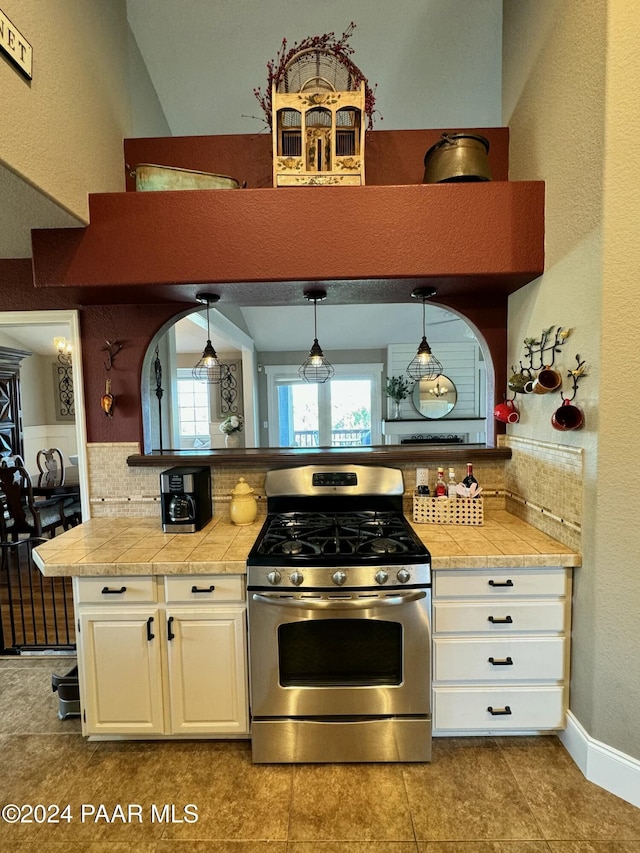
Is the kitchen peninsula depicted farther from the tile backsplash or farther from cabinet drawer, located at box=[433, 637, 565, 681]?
the tile backsplash

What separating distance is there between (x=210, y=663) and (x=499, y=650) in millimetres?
1258

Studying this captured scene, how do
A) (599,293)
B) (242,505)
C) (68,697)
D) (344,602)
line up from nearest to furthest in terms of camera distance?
(599,293), (344,602), (68,697), (242,505)

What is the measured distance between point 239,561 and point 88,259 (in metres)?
1.52

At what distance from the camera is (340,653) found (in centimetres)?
179

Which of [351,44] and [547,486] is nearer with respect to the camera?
[547,486]

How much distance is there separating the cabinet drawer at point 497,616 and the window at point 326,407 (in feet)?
18.2

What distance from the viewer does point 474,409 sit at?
666cm

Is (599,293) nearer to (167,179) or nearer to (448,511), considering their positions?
(448,511)

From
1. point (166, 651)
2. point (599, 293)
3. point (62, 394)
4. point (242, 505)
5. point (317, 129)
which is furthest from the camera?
point (62, 394)

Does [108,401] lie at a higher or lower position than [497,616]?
higher

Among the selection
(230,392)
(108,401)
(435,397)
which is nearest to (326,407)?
(230,392)

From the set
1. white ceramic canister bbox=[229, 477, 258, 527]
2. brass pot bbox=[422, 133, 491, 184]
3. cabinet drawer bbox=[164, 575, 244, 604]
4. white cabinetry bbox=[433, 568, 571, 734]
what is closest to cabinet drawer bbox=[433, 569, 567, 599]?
white cabinetry bbox=[433, 568, 571, 734]

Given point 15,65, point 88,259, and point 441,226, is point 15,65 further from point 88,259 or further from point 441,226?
point 441,226

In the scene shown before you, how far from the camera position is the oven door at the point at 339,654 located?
1748 mm
